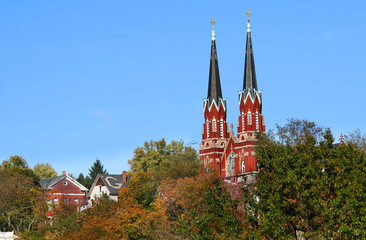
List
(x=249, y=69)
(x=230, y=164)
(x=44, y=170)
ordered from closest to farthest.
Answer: (x=249, y=69)
(x=230, y=164)
(x=44, y=170)

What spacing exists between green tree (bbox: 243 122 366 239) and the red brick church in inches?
2129

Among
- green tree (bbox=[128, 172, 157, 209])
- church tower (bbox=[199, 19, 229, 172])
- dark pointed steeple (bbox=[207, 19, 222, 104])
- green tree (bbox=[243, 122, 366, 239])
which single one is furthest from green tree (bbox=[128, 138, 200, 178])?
green tree (bbox=[243, 122, 366, 239])

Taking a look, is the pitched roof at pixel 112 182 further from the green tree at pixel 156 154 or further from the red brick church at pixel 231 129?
the red brick church at pixel 231 129

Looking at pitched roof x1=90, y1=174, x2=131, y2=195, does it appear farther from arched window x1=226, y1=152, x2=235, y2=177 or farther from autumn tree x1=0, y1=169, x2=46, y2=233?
autumn tree x1=0, y1=169, x2=46, y2=233

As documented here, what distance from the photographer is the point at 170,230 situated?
5722cm

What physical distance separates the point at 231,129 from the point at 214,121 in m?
3.23

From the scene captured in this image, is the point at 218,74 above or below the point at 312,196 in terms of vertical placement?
above

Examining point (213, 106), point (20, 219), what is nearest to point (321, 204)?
point (20, 219)

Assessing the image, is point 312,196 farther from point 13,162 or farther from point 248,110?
point 13,162

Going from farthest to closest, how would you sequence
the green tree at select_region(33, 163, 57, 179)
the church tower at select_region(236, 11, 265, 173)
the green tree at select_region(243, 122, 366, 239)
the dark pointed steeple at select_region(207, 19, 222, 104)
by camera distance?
the green tree at select_region(33, 163, 57, 179)
the dark pointed steeple at select_region(207, 19, 222, 104)
the church tower at select_region(236, 11, 265, 173)
the green tree at select_region(243, 122, 366, 239)

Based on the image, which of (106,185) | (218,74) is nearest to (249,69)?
(218,74)

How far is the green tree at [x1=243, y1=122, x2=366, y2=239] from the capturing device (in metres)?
32.8

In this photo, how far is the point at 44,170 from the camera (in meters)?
123

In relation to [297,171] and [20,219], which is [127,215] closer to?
[20,219]
